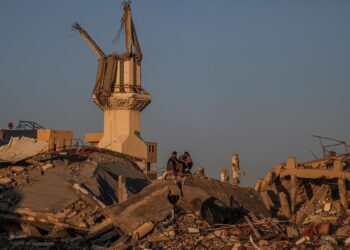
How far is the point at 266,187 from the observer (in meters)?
32.1

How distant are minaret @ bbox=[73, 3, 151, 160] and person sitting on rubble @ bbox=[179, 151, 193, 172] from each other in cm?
1851

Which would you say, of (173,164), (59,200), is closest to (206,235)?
(173,164)

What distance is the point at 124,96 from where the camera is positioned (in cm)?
4731

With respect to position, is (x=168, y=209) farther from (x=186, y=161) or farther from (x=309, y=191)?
(x=309, y=191)

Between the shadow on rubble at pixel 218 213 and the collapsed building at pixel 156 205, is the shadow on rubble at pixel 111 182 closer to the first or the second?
the collapsed building at pixel 156 205

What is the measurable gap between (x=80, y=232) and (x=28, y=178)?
5.31 m

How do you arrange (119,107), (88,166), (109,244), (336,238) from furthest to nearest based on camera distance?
(119,107) → (88,166) → (109,244) → (336,238)

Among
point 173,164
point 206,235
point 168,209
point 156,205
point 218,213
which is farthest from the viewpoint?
point 173,164

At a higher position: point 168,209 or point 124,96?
point 124,96

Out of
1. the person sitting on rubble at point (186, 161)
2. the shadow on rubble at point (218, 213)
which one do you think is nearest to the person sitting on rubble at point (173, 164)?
the person sitting on rubble at point (186, 161)

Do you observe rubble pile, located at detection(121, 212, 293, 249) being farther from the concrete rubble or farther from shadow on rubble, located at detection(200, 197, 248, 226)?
shadow on rubble, located at detection(200, 197, 248, 226)

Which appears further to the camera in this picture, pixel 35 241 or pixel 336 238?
pixel 35 241

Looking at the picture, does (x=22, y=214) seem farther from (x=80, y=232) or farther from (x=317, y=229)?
(x=317, y=229)

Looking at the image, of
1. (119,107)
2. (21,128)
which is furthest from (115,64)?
(21,128)
